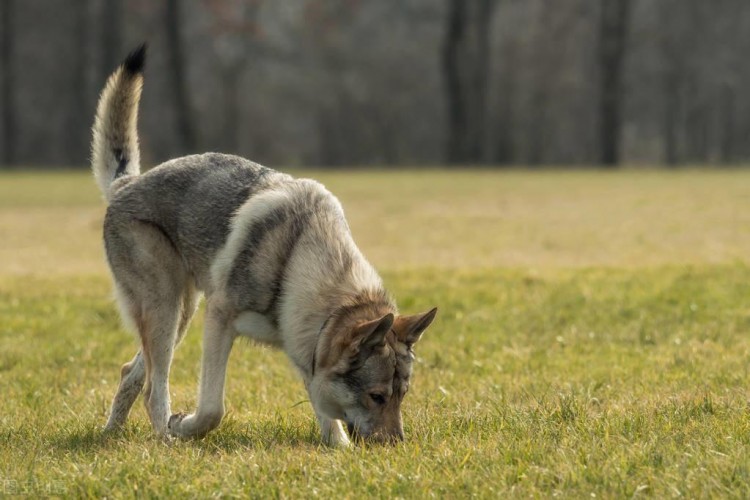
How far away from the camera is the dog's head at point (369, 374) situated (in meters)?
4.99

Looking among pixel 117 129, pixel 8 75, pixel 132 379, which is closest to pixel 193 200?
pixel 117 129

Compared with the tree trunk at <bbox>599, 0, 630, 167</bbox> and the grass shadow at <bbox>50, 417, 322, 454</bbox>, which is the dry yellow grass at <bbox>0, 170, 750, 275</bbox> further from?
the tree trunk at <bbox>599, 0, 630, 167</bbox>

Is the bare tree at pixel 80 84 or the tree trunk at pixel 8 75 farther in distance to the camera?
the bare tree at pixel 80 84

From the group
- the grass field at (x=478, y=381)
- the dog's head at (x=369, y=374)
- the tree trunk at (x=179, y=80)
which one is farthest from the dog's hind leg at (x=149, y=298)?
the tree trunk at (x=179, y=80)

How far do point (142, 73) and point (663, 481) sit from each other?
4.41 meters

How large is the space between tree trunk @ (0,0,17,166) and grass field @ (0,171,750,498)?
30.9 meters

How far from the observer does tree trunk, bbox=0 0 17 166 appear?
43969mm

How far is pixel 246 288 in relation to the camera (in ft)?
18.0

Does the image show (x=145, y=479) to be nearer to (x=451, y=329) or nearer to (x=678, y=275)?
(x=451, y=329)

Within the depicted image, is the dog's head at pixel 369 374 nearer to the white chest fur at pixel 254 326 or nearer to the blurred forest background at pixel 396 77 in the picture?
the white chest fur at pixel 254 326

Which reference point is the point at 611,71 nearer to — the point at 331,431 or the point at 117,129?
the point at 117,129

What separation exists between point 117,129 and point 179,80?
3351 cm

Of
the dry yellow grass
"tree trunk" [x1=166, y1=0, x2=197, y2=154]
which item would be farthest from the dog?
"tree trunk" [x1=166, y1=0, x2=197, y2=154]

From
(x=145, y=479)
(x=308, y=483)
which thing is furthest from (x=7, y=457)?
(x=308, y=483)
